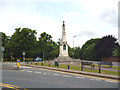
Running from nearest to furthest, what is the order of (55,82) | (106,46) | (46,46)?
1. (55,82)
2. (106,46)
3. (46,46)

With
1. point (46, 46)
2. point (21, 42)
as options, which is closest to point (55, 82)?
point (21, 42)

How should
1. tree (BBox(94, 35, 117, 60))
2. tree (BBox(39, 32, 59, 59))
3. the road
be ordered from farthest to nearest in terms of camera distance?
tree (BBox(39, 32, 59, 59)) < tree (BBox(94, 35, 117, 60)) < the road

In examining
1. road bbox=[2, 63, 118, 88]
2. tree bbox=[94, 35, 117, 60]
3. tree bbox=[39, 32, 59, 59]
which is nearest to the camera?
road bbox=[2, 63, 118, 88]

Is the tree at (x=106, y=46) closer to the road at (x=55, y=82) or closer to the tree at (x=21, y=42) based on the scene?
the tree at (x=21, y=42)

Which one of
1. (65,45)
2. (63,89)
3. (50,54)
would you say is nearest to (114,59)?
(65,45)

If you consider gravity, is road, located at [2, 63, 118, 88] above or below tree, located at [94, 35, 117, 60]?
below

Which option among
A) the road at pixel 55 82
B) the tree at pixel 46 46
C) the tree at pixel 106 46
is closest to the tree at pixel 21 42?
the tree at pixel 46 46

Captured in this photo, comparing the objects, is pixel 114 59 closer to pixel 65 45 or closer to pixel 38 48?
pixel 65 45

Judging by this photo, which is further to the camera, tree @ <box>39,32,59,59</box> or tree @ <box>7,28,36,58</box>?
tree @ <box>39,32,59,59</box>

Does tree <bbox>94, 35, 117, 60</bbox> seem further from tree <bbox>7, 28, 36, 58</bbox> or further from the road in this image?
the road

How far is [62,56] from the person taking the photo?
4278cm

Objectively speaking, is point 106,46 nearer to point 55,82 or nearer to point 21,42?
point 21,42

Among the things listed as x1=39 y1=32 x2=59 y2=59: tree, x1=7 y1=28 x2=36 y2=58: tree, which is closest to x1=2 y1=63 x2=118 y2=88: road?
x1=7 y1=28 x2=36 y2=58: tree

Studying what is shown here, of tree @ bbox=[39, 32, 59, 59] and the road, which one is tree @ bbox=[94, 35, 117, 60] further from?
the road
